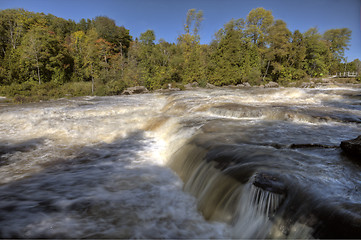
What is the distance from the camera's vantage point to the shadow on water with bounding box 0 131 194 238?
2.78 metres

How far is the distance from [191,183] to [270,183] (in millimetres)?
1561

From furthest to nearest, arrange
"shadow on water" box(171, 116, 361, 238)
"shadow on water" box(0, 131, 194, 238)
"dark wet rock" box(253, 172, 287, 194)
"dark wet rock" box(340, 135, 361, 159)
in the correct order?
"dark wet rock" box(340, 135, 361, 159) < "shadow on water" box(0, 131, 194, 238) < "dark wet rock" box(253, 172, 287, 194) < "shadow on water" box(171, 116, 361, 238)

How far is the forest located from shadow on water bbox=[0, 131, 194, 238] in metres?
23.1

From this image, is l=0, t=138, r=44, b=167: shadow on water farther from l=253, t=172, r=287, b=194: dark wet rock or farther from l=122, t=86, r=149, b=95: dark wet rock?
l=122, t=86, r=149, b=95: dark wet rock

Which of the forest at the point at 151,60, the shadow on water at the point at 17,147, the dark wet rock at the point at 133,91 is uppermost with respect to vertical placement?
the forest at the point at 151,60

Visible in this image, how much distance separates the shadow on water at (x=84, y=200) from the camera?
2783mm

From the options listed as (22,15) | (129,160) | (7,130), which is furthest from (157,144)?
(22,15)

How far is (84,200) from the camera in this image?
3.53 m

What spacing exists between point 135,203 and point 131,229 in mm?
650

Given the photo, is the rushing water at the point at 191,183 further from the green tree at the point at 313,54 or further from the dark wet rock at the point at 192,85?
the green tree at the point at 313,54

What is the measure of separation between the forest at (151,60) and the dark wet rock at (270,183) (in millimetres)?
25769

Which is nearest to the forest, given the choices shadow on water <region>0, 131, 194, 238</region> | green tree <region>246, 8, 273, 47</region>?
green tree <region>246, 8, 273, 47</region>

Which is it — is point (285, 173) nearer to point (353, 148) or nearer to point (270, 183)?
point (270, 183)

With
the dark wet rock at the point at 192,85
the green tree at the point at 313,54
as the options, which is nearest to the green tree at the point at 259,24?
the green tree at the point at 313,54
